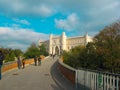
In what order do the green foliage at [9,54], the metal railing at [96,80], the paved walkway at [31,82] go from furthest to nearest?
the green foliage at [9,54] < the paved walkway at [31,82] < the metal railing at [96,80]

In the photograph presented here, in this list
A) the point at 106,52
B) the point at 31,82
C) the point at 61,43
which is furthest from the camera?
the point at 61,43

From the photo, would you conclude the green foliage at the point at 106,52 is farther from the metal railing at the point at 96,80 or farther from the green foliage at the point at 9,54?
the metal railing at the point at 96,80

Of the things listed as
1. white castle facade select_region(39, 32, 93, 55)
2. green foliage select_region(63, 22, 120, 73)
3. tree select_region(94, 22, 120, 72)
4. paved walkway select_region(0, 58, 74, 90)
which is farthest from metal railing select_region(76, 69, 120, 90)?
white castle facade select_region(39, 32, 93, 55)

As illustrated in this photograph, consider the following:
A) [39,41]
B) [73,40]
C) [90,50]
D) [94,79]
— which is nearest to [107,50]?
[90,50]

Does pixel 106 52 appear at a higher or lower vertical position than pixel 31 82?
higher

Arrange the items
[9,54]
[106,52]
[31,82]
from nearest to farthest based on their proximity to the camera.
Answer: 1. [31,82]
2. [106,52]
3. [9,54]

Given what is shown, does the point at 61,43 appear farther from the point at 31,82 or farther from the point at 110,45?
the point at 31,82

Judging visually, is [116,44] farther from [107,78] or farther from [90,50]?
[107,78]

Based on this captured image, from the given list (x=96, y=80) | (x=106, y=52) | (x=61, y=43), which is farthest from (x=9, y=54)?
(x=61, y=43)

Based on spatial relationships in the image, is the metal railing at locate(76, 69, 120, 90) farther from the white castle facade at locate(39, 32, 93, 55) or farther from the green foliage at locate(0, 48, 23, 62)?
the white castle facade at locate(39, 32, 93, 55)

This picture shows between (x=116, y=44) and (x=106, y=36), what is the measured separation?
3.41 meters

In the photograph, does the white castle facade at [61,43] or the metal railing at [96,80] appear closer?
the metal railing at [96,80]

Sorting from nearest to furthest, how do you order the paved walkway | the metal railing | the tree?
the metal railing
the paved walkway
the tree

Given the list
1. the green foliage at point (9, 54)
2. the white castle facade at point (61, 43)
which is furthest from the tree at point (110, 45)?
the white castle facade at point (61, 43)
